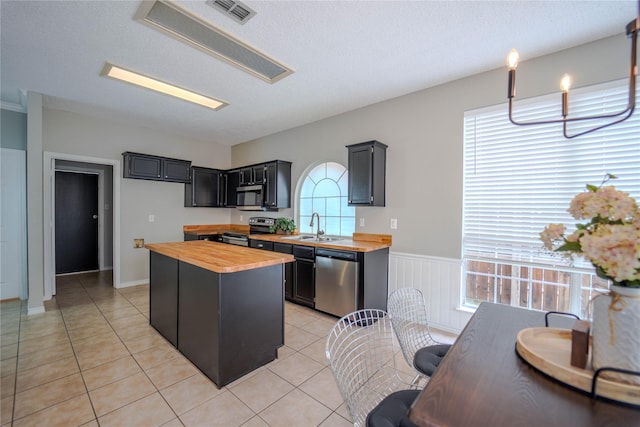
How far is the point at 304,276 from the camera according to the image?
3.60m

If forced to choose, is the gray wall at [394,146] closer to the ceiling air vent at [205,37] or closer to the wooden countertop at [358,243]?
the wooden countertop at [358,243]

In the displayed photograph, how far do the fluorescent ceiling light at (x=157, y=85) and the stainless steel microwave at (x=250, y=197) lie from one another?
1.60 metres

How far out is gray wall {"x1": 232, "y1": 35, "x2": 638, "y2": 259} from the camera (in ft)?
7.53

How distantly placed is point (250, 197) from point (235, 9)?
348 centimetres

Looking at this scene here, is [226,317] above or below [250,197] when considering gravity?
below

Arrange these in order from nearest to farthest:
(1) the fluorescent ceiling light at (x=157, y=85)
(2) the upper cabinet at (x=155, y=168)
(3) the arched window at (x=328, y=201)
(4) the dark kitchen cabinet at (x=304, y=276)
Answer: (1) the fluorescent ceiling light at (x=157, y=85), (4) the dark kitchen cabinet at (x=304, y=276), (3) the arched window at (x=328, y=201), (2) the upper cabinet at (x=155, y=168)

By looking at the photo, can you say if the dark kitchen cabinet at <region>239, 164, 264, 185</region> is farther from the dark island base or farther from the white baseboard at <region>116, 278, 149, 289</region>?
the dark island base

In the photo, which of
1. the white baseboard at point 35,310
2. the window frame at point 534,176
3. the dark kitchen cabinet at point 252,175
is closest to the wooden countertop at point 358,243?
the window frame at point 534,176

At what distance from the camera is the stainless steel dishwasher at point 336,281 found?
3.09 metres

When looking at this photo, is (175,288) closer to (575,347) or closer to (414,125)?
(575,347)

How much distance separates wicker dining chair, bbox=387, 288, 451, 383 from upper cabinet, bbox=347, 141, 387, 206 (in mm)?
1524

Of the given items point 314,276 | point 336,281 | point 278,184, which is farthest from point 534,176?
point 278,184

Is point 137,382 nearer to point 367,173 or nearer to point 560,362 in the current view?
point 560,362

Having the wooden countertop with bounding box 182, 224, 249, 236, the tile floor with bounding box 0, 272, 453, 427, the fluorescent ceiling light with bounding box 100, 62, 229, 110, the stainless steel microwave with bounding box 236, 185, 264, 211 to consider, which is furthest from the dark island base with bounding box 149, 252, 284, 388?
the wooden countertop with bounding box 182, 224, 249, 236
